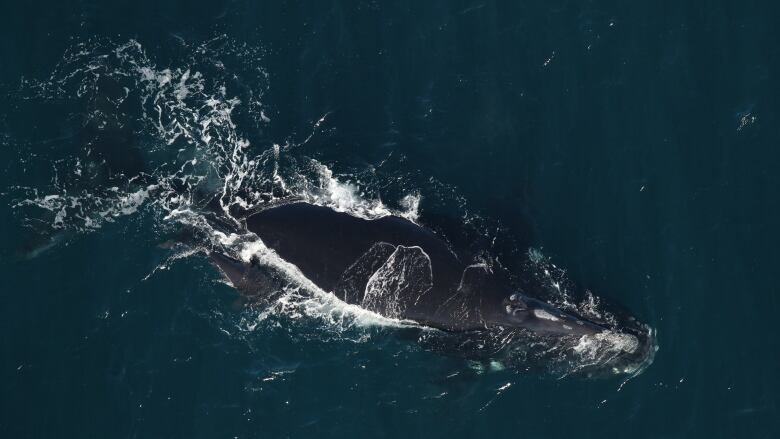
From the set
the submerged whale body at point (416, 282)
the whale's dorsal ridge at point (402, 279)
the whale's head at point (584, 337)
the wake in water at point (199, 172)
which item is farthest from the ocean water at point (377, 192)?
the whale's dorsal ridge at point (402, 279)

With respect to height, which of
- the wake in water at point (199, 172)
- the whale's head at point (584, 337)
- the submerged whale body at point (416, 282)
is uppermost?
the wake in water at point (199, 172)

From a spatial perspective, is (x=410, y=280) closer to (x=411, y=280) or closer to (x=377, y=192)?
(x=411, y=280)

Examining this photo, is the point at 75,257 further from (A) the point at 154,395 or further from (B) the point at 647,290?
(B) the point at 647,290

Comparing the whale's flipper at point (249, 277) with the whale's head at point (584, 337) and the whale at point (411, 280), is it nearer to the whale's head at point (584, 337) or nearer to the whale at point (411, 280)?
the whale at point (411, 280)

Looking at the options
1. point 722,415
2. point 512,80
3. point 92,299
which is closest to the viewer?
point 722,415

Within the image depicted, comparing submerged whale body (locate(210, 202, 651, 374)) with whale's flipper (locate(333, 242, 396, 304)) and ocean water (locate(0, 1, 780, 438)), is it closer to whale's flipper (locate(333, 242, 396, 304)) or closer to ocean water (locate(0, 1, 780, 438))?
whale's flipper (locate(333, 242, 396, 304))

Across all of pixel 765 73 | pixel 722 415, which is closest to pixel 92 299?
pixel 722 415

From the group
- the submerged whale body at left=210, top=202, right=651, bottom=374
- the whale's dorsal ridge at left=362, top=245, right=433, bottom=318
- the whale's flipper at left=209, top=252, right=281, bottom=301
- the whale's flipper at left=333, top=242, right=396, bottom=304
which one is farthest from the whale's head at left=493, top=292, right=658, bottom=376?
the whale's flipper at left=209, top=252, right=281, bottom=301
